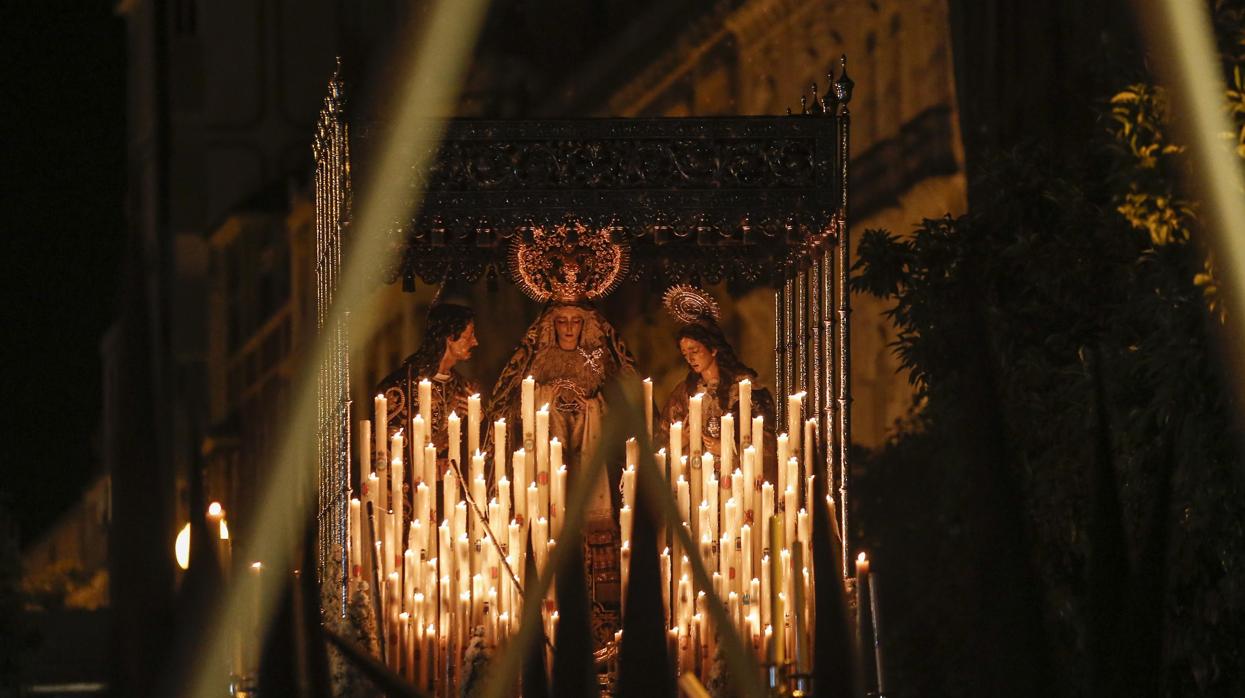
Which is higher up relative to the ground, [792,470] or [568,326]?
[568,326]

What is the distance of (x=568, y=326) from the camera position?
16.7ft

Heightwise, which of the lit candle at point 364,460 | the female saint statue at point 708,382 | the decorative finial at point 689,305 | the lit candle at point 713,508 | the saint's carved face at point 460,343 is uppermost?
the decorative finial at point 689,305

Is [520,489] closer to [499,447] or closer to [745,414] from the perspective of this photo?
[499,447]

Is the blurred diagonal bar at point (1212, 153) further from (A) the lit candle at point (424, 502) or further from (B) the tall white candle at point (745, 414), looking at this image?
(A) the lit candle at point (424, 502)

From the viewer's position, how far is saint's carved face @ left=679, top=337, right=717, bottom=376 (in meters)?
5.01

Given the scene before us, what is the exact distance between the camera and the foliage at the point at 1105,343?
434cm

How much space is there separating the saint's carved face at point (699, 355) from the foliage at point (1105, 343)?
64cm

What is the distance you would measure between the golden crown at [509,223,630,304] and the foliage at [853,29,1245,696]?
2.84 ft

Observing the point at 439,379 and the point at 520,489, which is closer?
the point at 520,489

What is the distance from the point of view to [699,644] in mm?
4469

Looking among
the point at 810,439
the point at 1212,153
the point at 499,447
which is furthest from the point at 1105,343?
the point at 810,439

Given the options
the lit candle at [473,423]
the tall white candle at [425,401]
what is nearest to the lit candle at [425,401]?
the tall white candle at [425,401]

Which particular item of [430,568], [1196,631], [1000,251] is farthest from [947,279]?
[430,568]

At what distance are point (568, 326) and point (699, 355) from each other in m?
0.36
